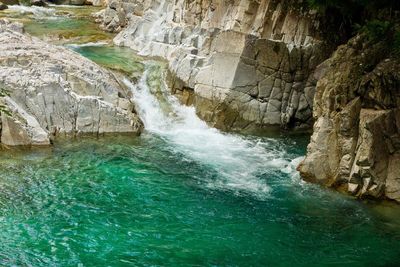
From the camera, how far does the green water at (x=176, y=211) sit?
40.5ft

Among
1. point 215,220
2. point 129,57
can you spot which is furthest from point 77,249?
point 129,57

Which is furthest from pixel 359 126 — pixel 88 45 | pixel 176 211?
pixel 88 45

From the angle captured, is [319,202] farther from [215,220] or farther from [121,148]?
[121,148]

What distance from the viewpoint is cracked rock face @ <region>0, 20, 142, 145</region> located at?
1917 cm

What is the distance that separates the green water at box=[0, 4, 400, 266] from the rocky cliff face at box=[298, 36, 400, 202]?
643 mm

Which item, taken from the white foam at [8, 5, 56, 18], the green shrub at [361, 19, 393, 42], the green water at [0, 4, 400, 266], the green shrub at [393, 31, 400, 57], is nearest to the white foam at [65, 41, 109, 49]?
the white foam at [8, 5, 56, 18]

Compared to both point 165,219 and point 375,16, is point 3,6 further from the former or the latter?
point 165,219

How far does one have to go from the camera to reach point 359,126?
15992mm

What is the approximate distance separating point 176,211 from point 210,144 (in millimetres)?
6432

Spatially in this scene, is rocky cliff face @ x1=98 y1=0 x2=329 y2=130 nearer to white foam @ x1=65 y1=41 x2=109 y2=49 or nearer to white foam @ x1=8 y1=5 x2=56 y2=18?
white foam @ x1=65 y1=41 x2=109 y2=49

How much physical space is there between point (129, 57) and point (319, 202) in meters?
16.8

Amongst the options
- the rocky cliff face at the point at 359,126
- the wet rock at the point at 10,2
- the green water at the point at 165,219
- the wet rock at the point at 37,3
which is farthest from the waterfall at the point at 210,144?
the wet rock at the point at 37,3

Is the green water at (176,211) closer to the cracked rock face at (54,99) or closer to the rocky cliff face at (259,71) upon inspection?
the cracked rock face at (54,99)

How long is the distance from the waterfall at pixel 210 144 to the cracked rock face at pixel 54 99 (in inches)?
59.8
